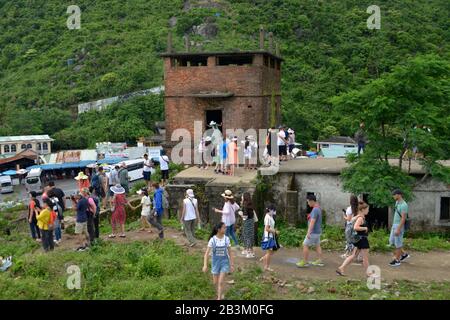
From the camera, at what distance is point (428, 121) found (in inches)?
570

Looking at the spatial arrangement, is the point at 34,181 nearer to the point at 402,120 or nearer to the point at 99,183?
the point at 99,183

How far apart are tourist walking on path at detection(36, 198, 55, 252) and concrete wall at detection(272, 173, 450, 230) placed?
7.80 metres

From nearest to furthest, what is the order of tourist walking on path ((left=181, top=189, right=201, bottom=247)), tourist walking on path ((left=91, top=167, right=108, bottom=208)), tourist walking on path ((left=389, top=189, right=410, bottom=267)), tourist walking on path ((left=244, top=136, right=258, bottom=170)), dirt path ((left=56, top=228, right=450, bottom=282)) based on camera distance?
dirt path ((left=56, top=228, right=450, bottom=282)) → tourist walking on path ((left=389, top=189, right=410, bottom=267)) → tourist walking on path ((left=181, top=189, right=201, bottom=247)) → tourist walking on path ((left=91, top=167, right=108, bottom=208)) → tourist walking on path ((left=244, top=136, right=258, bottom=170))

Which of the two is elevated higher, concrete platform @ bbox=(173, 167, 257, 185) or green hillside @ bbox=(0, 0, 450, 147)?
green hillside @ bbox=(0, 0, 450, 147)

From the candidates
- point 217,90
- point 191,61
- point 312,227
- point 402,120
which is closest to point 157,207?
point 312,227

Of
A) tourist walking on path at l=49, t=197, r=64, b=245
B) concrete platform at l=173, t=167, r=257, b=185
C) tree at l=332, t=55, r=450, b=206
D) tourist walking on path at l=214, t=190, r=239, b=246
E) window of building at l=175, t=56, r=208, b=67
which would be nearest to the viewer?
tourist walking on path at l=214, t=190, r=239, b=246

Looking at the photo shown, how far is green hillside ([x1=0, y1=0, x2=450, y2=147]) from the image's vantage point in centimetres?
4500

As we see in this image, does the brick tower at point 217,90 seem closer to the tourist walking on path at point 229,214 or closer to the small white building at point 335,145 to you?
the tourist walking on path at point 229,214

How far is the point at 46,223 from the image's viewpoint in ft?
37.7

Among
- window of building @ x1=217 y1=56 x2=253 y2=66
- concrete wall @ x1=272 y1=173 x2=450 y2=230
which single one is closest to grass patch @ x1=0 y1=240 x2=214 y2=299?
concrete wall @ x1=272 y1=173 x2=450 y2=230

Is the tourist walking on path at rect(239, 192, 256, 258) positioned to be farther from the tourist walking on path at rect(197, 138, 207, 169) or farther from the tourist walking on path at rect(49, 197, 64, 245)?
the tourist walking on path at rect(197, 138, 207, 169)

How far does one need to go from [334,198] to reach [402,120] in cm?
354
